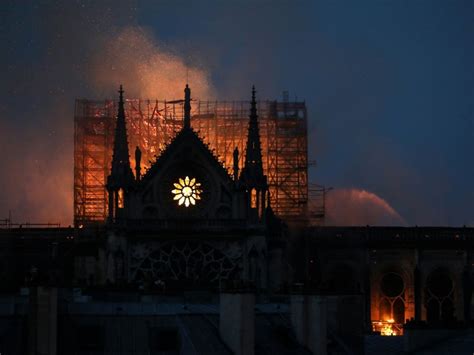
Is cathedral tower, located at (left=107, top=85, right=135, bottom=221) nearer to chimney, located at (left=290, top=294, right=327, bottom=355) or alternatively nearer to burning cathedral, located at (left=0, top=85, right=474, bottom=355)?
burning cathedral, located at (left=0, top=85, right=474, bottom=355)

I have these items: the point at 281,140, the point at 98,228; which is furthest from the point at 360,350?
the point at 281,140

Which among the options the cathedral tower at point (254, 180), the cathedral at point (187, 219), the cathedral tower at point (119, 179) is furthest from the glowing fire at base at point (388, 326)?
the cathedral tower at point (119, 179)

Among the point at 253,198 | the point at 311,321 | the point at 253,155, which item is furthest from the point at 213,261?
the point at 311,321

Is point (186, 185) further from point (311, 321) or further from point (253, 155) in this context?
point (311, 321)

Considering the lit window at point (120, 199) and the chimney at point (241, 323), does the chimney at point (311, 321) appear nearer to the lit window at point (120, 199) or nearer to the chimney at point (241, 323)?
the chimney at point (241, 323)

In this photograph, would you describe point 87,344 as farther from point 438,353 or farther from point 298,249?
point 298,249

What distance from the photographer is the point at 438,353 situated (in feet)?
204

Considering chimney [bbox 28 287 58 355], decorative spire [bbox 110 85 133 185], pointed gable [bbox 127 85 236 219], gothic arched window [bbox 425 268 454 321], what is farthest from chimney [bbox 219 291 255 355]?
gothic arched window [bbox 425 268 454 321]

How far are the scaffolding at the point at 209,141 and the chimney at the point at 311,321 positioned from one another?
5589 centimetres

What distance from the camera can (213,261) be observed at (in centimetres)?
9700

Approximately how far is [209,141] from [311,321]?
61146mm

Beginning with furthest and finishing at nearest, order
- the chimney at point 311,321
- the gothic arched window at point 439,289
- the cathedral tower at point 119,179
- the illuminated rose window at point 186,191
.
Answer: the gothic arched window at point 439,289, the illuminated rose window at point 186,191, the cathedral tower at point 119,179, the chimney at point 311,321

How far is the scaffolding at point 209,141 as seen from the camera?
121562 millimetres

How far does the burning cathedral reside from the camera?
205ft
